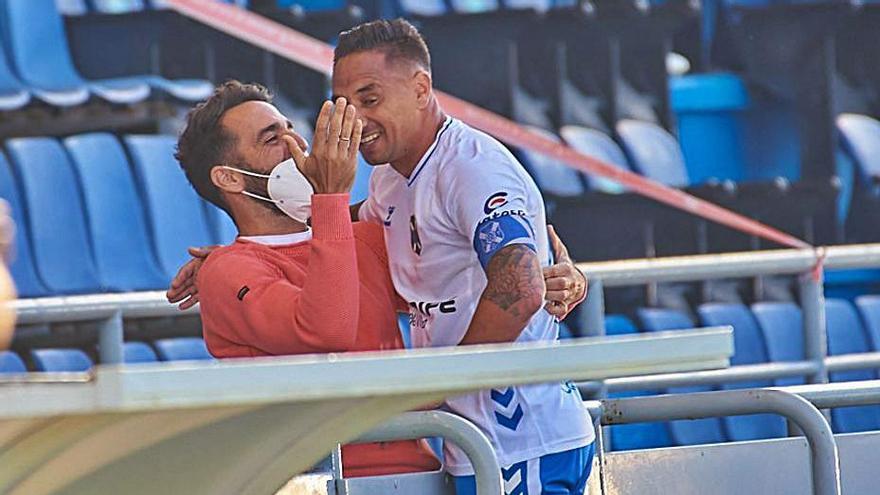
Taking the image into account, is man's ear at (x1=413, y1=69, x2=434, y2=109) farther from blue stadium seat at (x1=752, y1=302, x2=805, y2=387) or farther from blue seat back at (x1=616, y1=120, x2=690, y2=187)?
blue seat back at (x1=616, y1=120, x2=690, y2=187)

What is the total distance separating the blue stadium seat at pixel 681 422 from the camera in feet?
20.5

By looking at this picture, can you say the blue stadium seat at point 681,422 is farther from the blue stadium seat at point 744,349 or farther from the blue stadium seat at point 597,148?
the blue stadium seat at point 597,148

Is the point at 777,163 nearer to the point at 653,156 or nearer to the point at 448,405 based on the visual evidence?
the point at 653,156

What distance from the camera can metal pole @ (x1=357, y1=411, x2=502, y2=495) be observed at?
7.22 ft

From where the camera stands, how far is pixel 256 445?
179 centimetres

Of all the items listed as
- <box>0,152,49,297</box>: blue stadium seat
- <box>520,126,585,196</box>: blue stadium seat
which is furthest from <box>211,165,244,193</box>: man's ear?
<box>520,126,585,196</box>: blue stadium seat

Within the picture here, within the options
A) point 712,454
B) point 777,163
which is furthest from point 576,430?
point 777,163

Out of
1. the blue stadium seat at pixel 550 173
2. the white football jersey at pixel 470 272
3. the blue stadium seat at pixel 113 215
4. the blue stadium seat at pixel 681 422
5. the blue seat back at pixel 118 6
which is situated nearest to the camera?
the white football jersey at pixel 470 272

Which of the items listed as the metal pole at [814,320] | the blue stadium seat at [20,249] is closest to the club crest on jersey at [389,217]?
the metal pole at [814,320]

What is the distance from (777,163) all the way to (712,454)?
527 cm

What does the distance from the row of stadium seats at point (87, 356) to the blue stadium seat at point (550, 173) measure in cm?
183

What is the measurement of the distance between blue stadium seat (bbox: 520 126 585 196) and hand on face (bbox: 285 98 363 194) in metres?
4.81

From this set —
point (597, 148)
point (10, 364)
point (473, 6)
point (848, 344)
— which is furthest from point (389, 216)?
point (473, 6)

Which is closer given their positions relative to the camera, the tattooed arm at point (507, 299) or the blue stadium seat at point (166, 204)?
the tattooed arm at point (507, 299)
